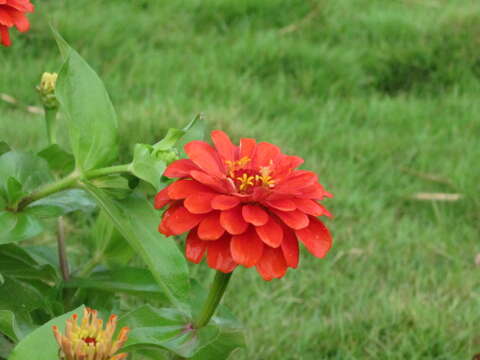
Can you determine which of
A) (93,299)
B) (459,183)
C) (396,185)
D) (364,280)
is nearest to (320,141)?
(396,185)

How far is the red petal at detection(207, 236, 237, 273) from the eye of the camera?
0.78 m

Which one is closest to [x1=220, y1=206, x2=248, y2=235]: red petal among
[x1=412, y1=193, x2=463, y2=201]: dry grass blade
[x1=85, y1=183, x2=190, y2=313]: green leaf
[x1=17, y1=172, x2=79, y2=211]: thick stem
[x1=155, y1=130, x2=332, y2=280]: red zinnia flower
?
[x1=155, y1=130, x2=332, y2=280]: red zinnia flower

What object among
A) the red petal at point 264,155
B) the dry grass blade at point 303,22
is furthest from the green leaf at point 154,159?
the dry grass blade at point 303,22

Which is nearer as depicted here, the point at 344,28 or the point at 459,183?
the point at 459,183

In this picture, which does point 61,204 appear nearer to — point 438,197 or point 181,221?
point 181,221

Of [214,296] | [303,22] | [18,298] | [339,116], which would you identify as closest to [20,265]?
[18,298]

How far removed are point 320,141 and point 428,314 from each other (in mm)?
856

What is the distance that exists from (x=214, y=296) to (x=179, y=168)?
156 mm

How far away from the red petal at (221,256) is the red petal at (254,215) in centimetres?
4

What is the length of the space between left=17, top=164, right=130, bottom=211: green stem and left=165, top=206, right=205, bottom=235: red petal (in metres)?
0.08

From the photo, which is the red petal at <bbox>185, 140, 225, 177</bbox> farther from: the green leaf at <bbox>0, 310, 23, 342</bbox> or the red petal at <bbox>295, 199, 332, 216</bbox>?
the green leaf at <bbox>0, 310, 23, 342</bbox>

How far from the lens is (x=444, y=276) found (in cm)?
184

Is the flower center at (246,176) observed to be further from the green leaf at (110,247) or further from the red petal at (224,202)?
the green leaf at (110,247)

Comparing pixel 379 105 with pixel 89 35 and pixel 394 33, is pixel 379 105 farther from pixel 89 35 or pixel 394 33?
pixel 89 35
